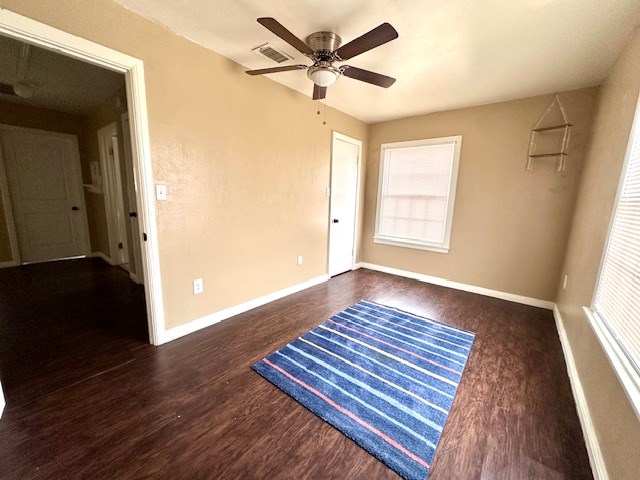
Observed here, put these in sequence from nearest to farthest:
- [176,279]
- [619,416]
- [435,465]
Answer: [619,416] → [435,465] → [176,279]

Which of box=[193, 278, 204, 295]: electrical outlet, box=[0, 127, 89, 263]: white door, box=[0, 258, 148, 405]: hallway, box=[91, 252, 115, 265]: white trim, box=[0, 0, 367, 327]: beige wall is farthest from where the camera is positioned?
box=[91, 252, 115, 265]: white trim

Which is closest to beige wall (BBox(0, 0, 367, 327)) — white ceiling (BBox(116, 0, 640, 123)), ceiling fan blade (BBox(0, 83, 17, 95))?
white ceiling (BBox(116, 0, 640, 123))

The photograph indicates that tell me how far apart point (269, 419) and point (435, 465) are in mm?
872

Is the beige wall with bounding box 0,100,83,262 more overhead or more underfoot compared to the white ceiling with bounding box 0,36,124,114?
more underfoot

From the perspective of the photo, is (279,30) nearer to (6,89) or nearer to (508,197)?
(508,197)

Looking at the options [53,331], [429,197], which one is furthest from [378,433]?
[429,197]

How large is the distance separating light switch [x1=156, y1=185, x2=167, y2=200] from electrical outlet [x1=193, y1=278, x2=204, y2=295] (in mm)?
775

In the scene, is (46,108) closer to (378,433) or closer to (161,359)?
(161,359)

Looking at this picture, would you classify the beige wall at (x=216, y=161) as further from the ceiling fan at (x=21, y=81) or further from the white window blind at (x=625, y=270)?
the white window blind at (x=625, y=270)

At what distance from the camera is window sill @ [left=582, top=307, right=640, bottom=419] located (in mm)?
990

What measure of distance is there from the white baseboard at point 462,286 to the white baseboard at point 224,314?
1.41 meters

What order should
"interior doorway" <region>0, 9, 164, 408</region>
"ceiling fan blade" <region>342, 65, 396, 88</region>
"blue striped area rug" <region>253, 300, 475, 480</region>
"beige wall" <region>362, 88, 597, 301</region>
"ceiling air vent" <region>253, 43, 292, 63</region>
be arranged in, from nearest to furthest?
"blue striped area rug" <region>253, 300, 475, 480</region>, "interior doorway" <region>0, 9, 164, 408</region>, "ceiling fan blade" <region>342, 65, 396, 88</region>, "ceiling air vent" <region>253, 43, 292, 63</region>, "beige wall" <region>362, 88, 597, 301</region>

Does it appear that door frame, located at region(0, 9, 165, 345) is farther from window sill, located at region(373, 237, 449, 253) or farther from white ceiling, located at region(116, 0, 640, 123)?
window sill, located at region(373, 237, 449, 253)

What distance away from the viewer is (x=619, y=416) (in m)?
1.08
